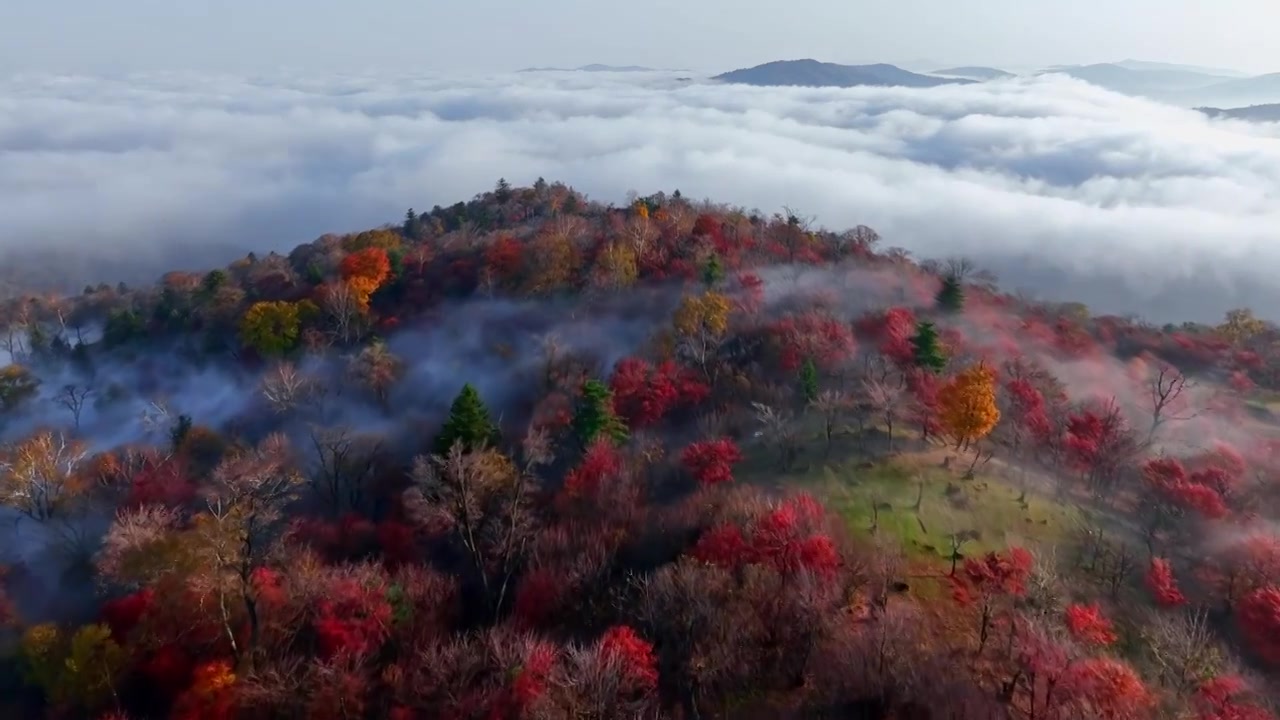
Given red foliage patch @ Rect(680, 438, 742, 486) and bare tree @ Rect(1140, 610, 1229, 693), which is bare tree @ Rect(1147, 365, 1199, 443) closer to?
bare tree @ Rect(1140, 610, 1229, 693)

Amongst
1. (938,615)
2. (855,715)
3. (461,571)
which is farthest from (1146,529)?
(461,571)

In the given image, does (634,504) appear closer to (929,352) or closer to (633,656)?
(633,656)

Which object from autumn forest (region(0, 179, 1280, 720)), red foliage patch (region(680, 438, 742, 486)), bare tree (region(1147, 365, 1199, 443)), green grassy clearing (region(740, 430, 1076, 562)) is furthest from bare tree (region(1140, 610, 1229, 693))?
bare tree (region(1147, 365, 1199, 443))

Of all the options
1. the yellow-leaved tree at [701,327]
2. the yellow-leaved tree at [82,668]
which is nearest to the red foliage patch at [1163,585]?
the yellow-leaved tree at [701,327]

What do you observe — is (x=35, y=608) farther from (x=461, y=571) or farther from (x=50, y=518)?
(x=461, y=571)

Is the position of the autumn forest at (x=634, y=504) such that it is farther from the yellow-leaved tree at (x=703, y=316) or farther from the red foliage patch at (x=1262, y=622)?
the yellow-leaved tree at (x=703, y=316)

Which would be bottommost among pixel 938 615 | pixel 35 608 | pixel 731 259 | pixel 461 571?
pixel 35 608
